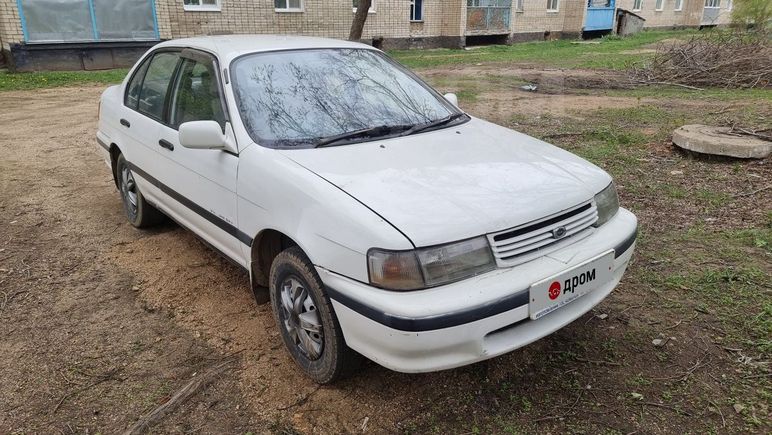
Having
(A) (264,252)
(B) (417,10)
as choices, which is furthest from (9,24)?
(B) (417,10)

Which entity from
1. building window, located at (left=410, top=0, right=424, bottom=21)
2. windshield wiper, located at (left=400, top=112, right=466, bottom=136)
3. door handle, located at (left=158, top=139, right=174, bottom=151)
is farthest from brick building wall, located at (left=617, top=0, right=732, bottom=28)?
door handle, located at (left=158, top=139, right=174, bottom=151)

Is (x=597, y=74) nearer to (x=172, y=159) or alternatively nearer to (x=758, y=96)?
(x=758, y=96)

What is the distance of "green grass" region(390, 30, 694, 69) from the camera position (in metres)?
16.8

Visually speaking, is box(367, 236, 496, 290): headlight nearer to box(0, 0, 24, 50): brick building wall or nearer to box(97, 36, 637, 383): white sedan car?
box(97, 36, 637, 383): white sedan car

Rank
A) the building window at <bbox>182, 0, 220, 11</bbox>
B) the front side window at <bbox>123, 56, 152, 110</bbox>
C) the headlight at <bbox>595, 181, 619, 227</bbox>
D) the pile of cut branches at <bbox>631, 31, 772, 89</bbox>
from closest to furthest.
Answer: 1. the headlight at <bbox>595, 181, 619, 227</bbox>
2. the front side window at <bbox>123, 56, 152, 110</bbox>
3. the pile of cut branches at <bbox>631, 31, 772, 89</bbox>
4. the building window at <bbox>182, 0, 220, 11</bbox>

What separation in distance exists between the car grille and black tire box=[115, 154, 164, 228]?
311 centimetres

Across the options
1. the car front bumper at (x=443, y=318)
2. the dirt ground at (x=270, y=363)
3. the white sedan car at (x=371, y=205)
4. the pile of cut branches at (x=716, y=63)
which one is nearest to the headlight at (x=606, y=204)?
the white sedan car at (x=371, y=205)

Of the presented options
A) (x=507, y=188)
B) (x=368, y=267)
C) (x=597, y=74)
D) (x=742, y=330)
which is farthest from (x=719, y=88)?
(x=368, y=267)

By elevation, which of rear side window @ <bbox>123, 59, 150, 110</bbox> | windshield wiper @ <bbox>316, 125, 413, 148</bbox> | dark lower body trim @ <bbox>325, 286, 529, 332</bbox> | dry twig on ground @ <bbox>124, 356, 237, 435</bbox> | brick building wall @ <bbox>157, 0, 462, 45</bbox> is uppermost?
brick building wall @ <bbox>157, 0, 462, 45</bbox>

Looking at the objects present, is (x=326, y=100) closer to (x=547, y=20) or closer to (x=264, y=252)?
(x=264, y=252)

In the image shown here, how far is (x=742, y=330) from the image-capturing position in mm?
3012

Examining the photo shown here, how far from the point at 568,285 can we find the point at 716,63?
11597 mm

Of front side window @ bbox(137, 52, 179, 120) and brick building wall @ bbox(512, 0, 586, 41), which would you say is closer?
front side window @ bbox(137, 52, 179, 120)

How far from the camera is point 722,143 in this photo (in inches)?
233
